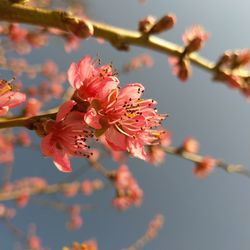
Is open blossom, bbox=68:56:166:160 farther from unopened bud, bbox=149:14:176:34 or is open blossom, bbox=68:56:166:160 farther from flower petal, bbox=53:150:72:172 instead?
unopened bud, bbox=149:14:176:34

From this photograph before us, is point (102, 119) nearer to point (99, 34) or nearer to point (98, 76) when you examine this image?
point (98, 76)

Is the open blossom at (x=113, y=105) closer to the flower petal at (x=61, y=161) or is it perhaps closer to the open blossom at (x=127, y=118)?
the open blossom at (x=127, y=118)

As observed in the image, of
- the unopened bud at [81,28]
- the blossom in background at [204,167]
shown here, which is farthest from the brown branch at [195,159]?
the unopened bud at [81,28]

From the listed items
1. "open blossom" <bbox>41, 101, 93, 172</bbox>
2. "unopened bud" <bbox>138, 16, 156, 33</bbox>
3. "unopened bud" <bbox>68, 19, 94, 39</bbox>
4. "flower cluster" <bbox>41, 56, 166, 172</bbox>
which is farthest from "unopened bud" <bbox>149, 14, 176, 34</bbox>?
"open blossom" <bbox>41, 101, 93, 172</bbox>

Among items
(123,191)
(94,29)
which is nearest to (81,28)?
(94,29)

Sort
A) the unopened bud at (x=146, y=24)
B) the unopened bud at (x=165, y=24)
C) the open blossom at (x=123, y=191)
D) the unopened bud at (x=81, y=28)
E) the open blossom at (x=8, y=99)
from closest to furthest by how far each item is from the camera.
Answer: the open blossom at (x=8, y=99) → the unopened bud at (x=81, y=28) → the unopened bud at (x=165, y=24) → the unopened bud at (x=146, y=24) → the open blossom at (x=123, y=191)

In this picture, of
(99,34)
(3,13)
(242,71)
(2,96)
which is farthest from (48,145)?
(242,71)
